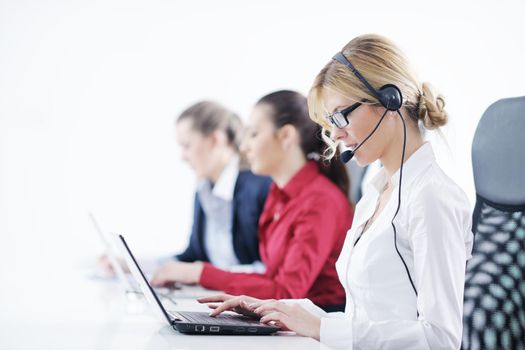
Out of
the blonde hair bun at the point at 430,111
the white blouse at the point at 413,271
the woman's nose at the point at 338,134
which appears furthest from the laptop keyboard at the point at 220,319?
the blonde hair bun at the point at 430,111

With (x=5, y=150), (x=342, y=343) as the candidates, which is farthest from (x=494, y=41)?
(x=5, y=150)

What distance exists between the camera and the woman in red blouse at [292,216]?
1.84 meters

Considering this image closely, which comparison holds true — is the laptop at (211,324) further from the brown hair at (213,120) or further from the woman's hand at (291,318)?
the brown hair at (213,120)

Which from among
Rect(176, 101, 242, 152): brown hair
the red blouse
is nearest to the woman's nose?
the red blouse

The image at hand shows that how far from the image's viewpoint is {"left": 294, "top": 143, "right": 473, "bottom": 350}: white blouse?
3.48 ft

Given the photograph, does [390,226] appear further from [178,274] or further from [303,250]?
[178,274]

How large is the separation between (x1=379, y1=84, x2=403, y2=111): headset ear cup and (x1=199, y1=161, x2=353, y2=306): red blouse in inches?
28.1

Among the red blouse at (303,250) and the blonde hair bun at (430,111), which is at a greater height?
the blonde hair bun at (430,111)

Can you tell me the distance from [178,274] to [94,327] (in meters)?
0.72

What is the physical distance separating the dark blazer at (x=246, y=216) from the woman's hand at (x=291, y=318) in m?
1.49

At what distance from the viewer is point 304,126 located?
2.13 meters

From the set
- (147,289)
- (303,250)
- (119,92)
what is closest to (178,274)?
(303,250)

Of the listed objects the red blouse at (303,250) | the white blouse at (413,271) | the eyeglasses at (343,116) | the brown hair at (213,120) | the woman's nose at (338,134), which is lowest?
the red blouse at (303,250)

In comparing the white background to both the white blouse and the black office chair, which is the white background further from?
the white blouse
